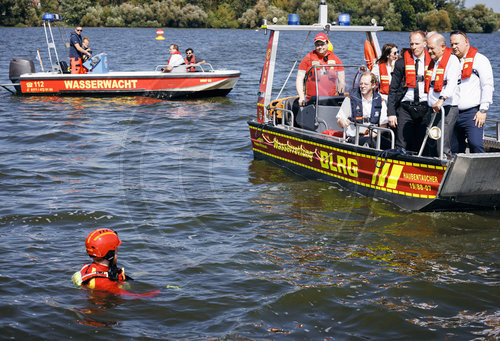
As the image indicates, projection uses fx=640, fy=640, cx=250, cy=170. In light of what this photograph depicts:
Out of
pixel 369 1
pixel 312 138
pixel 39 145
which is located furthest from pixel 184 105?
pixel 369 1

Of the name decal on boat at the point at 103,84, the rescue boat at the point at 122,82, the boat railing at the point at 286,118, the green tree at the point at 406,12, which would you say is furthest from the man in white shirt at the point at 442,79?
the green tree at the point at 406,12

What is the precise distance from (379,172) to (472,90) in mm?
1751

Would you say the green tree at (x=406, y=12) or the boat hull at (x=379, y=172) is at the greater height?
the green tree at (x=406, y=12)

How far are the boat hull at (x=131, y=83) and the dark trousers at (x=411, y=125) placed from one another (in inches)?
478

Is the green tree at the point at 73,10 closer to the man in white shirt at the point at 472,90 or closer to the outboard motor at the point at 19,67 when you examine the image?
the outboard motor at the point at 19,67

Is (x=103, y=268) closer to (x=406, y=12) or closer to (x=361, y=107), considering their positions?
(x=361, y=107)

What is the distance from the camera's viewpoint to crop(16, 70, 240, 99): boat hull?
20.5 metres

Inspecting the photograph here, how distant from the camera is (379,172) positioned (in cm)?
942

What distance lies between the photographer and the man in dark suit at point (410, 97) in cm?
868

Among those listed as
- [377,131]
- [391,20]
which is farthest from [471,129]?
[391,20]

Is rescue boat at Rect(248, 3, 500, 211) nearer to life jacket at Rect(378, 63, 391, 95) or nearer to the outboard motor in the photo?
life jacket at Rect(378, 63, 391, 95)

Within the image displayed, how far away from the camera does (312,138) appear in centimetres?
1061

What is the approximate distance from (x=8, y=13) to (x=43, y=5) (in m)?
7.00

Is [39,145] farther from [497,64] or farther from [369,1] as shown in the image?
[369,1]
